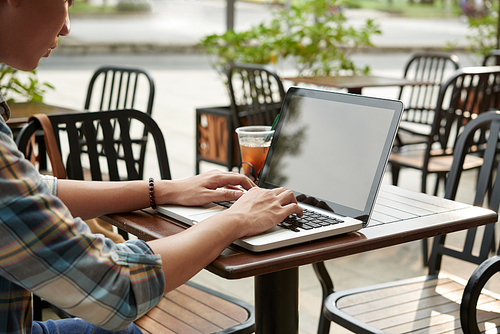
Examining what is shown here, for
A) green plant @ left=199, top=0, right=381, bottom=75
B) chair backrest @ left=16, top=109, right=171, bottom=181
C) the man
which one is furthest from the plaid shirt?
green plant @ left=199, top=0, right=381, bottom=75

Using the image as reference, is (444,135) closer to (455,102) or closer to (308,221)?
(455,102)

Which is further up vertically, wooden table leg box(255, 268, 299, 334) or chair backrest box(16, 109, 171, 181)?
chair backrest box(16, 109, 171, 181)

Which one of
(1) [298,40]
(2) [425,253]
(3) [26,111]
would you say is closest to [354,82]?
(1) [298,40]

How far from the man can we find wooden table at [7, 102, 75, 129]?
1.86 m

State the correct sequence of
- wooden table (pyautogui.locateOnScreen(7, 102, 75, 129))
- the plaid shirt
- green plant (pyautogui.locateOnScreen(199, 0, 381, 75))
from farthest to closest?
green plant (pyautogui.locateOnScreen(199, 0, 381, 75))
wooden table (pyautogui.locateOnScreen(7, 102, 75, 129))
the plaid shirt

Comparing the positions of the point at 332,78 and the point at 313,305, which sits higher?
the point at 332,78

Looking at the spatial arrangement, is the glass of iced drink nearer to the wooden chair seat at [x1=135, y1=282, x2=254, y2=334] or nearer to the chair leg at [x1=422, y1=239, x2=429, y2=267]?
the wooden chair seat at [x1=135, y1=282, x2=254, y2=334]

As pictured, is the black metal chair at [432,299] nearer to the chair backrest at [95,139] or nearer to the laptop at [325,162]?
the laptop at [325,162]

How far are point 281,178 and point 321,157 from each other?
0.40 feet

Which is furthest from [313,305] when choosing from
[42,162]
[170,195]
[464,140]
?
[42,162]

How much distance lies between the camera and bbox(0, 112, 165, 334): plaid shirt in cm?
75

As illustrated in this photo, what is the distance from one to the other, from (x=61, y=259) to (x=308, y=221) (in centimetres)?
54

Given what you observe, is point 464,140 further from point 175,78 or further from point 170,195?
point 175,78

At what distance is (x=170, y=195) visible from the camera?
4.20 feet
